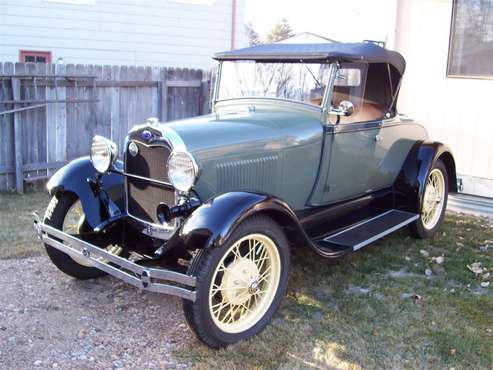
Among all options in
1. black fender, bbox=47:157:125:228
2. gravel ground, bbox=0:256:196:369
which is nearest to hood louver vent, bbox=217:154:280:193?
black fender, bbox=47:157:125:228

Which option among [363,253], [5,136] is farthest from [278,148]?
[5,136]

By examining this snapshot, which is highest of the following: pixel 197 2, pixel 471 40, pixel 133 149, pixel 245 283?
pixel 197 2

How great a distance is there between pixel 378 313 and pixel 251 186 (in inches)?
49.7

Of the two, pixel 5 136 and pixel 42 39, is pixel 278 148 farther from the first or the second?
pixel 42 39

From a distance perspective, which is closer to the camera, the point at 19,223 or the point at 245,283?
the point at 245,283

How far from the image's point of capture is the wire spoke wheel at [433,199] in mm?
5473

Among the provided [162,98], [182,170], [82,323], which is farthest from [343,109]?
[162,98]

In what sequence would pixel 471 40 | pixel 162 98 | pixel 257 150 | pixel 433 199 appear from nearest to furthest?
pixel 257 150 → pixel 433 199 → pixel 471 40 → pixel 162 98

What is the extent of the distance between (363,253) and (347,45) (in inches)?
73.2

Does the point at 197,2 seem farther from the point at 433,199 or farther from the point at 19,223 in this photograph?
the point at 433,199

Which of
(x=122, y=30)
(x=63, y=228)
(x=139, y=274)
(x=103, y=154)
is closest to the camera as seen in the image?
(x=139, y=274)

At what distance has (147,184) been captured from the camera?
388 cm

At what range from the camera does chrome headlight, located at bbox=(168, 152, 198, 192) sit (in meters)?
3.43

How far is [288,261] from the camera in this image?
3.65m
